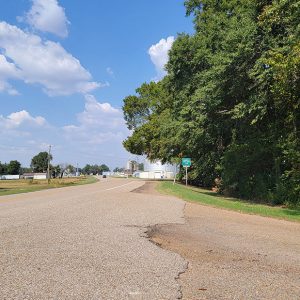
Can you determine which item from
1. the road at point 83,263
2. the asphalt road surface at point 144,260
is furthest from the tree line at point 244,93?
the road at point 83,263

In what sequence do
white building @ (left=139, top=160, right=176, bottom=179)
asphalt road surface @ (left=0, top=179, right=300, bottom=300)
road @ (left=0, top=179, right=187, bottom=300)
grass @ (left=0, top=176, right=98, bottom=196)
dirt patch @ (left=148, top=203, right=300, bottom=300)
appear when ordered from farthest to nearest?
white building @ (left=139, top=160, right=176, bottom=179), grass @ (left=0, top=176, right=98, bottom=196), dirt patch @ (left=148, top=203, right=300, bottom=300), asphalt road surface @ (left=0, top=179, right=300, bottom=300), road @ (left=0, top=179, right=187, bottom=300)

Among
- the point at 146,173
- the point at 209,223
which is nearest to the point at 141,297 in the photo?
the point at 209,223

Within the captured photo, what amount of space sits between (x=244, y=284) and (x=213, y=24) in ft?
90.0

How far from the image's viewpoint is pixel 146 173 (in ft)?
474

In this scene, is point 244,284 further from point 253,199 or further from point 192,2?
point 192,2

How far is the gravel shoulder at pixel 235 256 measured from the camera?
625cm

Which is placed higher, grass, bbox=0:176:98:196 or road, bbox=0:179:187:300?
grass, bbox=0:176:98:196

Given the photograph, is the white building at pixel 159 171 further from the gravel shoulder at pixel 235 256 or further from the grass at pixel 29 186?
the gravel shoulder at pixel 235 256

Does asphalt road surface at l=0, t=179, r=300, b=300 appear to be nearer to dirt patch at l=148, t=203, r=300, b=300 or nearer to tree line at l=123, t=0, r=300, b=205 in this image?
dirt patch at l=148, t=203, r=300, b=300

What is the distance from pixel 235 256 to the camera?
29.4 ft

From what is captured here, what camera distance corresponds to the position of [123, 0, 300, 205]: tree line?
22.9 meters

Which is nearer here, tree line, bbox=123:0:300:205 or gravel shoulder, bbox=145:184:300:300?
gravel shoulder, bbox=145:184:300:300

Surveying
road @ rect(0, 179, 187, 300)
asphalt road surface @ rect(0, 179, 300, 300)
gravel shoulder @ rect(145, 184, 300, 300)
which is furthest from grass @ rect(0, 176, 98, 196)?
gravel shoulder @ rect(145, 184, 300, 300)

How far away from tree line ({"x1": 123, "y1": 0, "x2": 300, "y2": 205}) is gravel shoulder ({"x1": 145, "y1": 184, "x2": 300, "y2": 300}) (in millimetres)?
9886
